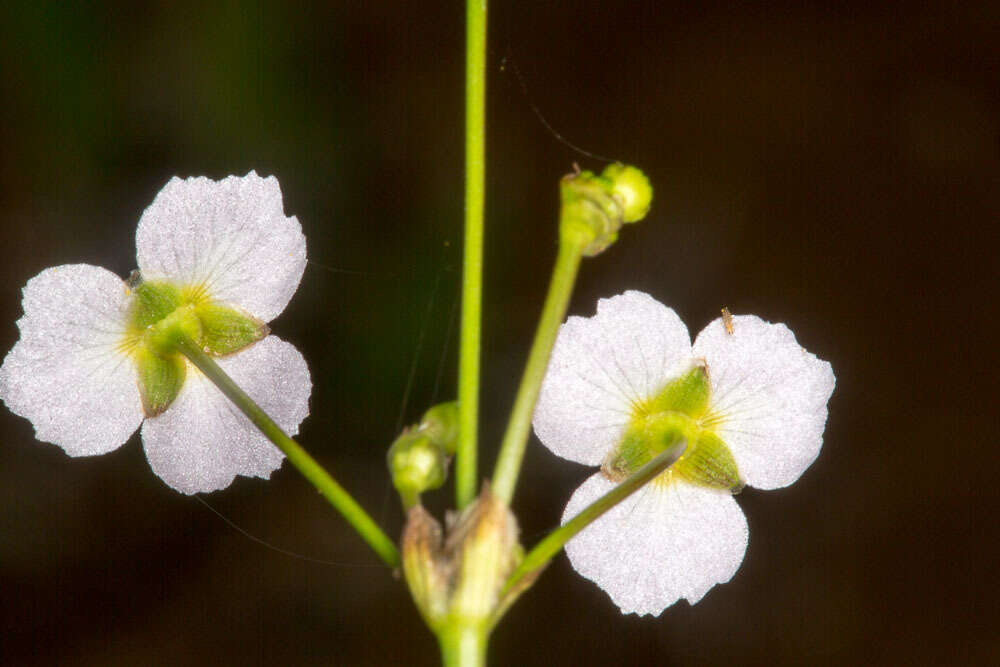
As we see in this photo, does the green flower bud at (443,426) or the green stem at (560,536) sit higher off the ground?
the green flower bud at (443,426)

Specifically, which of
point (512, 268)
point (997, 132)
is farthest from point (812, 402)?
point (997, 132)

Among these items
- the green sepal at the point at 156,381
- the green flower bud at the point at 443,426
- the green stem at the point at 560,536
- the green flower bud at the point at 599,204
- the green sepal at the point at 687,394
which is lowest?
the green sepal at the point at 156,381

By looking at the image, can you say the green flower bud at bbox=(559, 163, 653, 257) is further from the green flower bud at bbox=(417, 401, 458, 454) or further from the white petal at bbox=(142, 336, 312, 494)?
the white petal at bbox=(142, 336, 312, 494)

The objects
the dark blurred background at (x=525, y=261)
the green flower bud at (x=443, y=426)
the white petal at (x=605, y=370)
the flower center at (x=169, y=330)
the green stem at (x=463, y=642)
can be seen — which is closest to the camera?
the green stem at (x=463, y=642)

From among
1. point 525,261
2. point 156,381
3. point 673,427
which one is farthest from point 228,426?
point 525,261

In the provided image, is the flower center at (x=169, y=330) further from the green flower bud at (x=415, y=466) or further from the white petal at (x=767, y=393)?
the white petal at (x=767, y=393)

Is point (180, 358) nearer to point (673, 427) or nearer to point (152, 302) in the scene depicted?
point (152, 302)

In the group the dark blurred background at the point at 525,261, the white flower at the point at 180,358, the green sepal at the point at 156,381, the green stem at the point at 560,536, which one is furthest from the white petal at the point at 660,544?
the dark blurred background at the point at 525,261

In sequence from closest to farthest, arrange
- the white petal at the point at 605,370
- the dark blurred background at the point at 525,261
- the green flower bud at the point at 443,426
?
1. the green flower bud at the point at 443,426
2. the white petal at the point at 605,370
3. the dark blurred background at the point at 525,261

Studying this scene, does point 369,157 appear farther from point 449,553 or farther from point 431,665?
point 449,553
